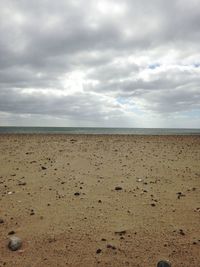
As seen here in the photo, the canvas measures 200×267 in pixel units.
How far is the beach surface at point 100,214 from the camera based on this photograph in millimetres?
6691

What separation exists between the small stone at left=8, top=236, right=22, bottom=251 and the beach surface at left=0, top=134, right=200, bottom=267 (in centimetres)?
11

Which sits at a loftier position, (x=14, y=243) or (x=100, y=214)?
(x=100, y=214)

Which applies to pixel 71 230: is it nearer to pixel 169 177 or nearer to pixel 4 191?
pixel 4 191

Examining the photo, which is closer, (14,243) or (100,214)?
(14,243)

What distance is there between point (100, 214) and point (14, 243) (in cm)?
247

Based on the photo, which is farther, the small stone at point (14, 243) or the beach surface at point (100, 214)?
the small stone at point (14, 243)

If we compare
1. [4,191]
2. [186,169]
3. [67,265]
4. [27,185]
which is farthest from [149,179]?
[67,265]

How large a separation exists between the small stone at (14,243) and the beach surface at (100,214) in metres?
0.11

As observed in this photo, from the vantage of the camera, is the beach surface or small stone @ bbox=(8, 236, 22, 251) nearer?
the beach surface

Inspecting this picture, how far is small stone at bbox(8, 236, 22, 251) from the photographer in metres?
6.91

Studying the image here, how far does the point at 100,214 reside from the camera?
856 centimetres

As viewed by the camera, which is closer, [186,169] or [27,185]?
[27,185]

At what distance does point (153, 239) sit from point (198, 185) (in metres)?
4.56

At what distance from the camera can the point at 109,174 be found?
41.9ft
